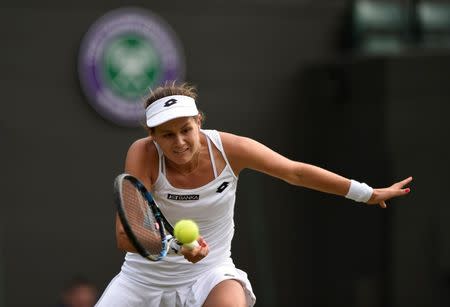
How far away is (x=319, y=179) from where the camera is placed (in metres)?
5.76

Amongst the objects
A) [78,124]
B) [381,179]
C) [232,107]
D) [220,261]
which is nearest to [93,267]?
[78,124]

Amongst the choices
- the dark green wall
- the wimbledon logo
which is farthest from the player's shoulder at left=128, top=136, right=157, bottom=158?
the dark green wall

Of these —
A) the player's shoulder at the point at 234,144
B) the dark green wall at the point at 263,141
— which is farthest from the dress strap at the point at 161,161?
the dark green wall at the point at 263,141

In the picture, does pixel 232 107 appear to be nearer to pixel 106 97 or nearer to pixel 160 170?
pixel 106 97

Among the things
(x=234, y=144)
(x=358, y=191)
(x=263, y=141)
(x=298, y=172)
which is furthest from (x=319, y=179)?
(x=263, y=141)

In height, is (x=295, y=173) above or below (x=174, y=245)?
above

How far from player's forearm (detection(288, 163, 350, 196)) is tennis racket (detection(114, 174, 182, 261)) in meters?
0.70

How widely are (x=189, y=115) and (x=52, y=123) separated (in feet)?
16.2

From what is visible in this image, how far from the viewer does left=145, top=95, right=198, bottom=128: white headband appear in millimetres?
5605

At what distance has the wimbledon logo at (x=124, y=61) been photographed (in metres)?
10.4

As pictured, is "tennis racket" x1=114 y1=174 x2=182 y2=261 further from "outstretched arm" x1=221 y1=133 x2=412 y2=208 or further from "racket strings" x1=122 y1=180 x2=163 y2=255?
"outstretched arm" x1=221 y1=133 x2=412 y2=208

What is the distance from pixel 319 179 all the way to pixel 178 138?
2.43 feet

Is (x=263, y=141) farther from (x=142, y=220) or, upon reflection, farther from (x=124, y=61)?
(x=142, y=220)

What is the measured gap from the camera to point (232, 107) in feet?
35.7
